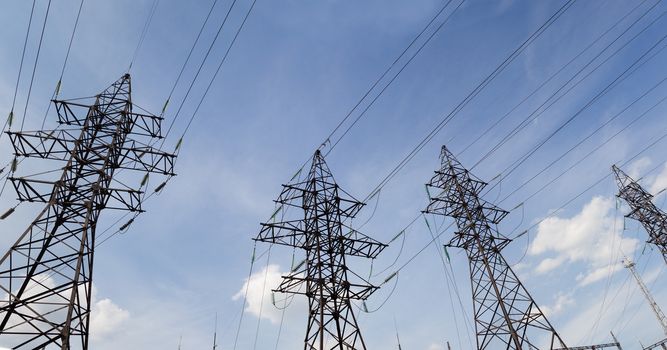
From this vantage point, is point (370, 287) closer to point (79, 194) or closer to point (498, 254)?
point (498, 254)

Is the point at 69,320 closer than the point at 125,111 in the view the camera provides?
Yes

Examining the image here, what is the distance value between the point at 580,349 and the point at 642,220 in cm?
1214

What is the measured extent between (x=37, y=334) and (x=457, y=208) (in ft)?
70.9

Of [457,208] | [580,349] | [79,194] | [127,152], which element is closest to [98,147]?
[127,152]

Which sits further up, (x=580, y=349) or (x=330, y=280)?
(x=580, y=349)

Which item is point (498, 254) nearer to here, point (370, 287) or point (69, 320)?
point (370, 287)

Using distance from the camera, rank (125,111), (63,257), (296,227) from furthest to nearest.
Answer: (296,227) → (125,111) → (63,257)

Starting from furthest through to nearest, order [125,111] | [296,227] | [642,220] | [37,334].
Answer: [642,220] → [296,227] → [125,111] → [37,334]

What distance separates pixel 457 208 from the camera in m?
24.0

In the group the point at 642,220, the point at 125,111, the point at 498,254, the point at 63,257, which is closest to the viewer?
the point at 63,257

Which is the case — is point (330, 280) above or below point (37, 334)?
above

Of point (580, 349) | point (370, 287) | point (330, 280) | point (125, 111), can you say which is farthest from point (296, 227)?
point (580, 349)

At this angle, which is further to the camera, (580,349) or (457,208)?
(580,349)

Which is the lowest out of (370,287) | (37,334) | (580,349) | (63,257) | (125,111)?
(37,334)
